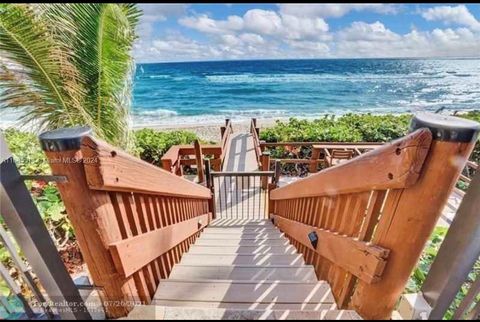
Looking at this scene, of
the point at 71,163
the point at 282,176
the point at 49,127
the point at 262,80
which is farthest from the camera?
the point at 262,80

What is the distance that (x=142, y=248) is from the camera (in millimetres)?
1443

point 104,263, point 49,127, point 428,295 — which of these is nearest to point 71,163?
point 104,263

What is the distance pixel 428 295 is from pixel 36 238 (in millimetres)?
1542

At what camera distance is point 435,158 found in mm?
861

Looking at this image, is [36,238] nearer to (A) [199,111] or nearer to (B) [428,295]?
(B) [428,295]

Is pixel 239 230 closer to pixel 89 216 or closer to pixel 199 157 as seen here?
pixel 199 157

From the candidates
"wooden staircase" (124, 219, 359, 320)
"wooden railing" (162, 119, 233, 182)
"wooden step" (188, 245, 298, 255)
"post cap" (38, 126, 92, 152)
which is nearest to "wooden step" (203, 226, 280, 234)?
"wooden step" (188, 245, 298, 255)

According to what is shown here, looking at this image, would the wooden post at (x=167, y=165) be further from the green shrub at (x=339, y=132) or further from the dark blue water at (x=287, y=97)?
the dark blue water at (x=287, y=97)

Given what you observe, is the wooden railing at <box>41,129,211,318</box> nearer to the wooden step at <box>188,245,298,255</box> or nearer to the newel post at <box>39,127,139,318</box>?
the newel post at <box>39,127,139,318</box>

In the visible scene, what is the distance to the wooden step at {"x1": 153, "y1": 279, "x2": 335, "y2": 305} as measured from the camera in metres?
1.56

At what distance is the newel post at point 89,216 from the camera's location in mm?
961

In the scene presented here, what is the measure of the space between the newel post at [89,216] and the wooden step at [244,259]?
1138mm

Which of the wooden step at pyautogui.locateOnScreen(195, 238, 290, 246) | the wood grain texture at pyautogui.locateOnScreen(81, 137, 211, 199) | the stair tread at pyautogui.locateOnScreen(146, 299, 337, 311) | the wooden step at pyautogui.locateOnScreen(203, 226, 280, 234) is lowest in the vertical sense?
the wooden step at pyautogui.locateOnScreen(203, 226, 280, 234)

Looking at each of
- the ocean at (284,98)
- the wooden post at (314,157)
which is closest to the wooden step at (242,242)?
the wooden post at (314,157)
